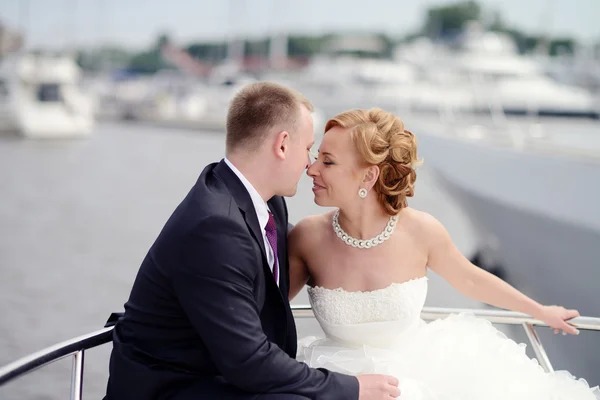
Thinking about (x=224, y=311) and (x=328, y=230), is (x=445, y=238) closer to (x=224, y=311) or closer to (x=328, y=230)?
(x=328, y=230)

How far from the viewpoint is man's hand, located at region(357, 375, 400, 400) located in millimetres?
2016

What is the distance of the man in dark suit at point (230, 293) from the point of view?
1871 millimetres

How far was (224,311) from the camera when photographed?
186 cm

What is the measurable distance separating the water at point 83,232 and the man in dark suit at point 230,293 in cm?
33

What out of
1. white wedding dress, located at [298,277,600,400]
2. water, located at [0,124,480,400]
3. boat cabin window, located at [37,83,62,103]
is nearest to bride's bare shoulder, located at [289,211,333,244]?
white wedding dress, located at [298,277,600,400]

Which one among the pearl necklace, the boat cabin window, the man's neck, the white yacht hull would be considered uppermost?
the man's neck

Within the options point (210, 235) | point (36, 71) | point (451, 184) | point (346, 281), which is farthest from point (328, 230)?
point (36, 71)

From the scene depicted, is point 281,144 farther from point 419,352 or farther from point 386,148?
point 419,352

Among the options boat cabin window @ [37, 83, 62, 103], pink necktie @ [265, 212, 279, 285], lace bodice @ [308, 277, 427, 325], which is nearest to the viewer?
pink necktie @ [265, 212, 279, 285]

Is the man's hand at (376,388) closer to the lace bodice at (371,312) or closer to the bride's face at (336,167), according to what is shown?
the lace bodice at (371,312)

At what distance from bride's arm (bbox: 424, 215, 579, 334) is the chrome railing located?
3 cm

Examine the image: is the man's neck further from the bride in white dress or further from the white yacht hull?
the white yacht hull

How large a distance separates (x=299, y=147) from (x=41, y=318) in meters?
7.56

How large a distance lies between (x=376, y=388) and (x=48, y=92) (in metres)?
37.4
